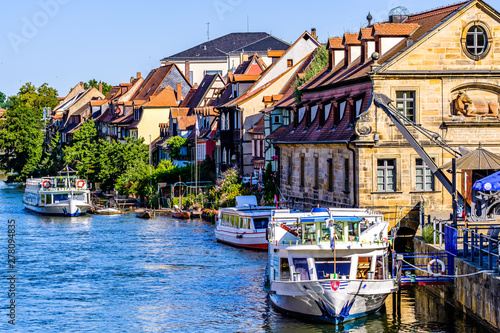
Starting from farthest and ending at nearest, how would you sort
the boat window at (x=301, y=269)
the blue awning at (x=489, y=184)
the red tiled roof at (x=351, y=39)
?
the red tiled roof at (x=351, y=39) < the blue awning at (x=489, y=184) < the boat window at (x=301, y=269)

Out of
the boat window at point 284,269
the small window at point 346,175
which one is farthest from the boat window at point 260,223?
the boat window at point 284,269

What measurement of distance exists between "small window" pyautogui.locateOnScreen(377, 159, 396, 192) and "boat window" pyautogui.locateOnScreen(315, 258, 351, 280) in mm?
11615

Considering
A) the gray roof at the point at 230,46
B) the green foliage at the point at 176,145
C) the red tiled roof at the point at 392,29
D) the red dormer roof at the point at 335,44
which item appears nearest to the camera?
the red tiled roof at the point at 392,29

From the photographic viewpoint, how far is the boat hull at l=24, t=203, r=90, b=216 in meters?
75.9

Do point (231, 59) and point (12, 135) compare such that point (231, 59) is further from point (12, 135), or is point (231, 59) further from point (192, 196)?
point (192, 196)

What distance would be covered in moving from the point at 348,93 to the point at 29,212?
146 feet

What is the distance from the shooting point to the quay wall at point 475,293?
82.7 ft

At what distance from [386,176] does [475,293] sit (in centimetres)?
1326

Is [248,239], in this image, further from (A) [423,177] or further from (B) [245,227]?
(A) [423,177]

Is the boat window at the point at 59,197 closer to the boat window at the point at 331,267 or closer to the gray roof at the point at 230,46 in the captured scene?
the gray roof at the point at 230,46

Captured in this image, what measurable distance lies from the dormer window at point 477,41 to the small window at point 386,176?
20.6ft

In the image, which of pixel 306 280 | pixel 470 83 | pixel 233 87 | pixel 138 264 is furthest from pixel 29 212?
pixel 306 280

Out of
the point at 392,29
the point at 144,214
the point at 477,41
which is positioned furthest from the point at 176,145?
the point at 477,41

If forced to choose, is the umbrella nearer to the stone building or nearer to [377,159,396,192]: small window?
the stone building
